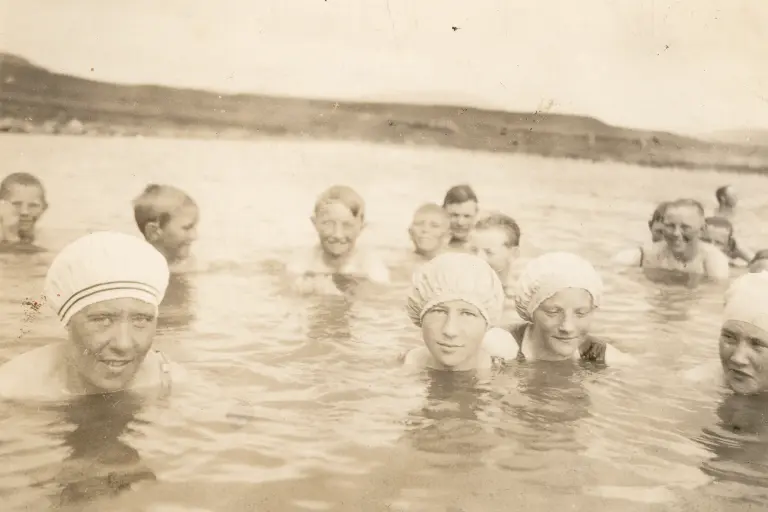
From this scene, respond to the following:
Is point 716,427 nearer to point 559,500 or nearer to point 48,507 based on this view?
point 559,500

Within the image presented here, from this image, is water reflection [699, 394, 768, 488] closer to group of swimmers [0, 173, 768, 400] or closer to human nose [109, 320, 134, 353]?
group of swimmers [0, 173, 768, 400]

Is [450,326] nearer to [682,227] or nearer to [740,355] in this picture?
[740,355]

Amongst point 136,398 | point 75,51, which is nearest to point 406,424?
point 136,398

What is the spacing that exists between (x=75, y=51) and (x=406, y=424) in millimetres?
1203

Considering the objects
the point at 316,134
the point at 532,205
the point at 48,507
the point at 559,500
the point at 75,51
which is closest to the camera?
the point at 48,507

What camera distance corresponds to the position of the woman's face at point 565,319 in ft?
6.23

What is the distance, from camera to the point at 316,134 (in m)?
1.91

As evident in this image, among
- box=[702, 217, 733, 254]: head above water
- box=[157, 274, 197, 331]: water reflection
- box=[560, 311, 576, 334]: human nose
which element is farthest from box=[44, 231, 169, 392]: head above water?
box=[702, 217, 733, 254]: head above water

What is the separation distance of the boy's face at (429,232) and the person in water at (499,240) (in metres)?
0.09

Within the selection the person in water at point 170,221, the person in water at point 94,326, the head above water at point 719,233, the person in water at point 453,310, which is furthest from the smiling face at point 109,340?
the head above water at point 719,233

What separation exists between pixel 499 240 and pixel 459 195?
0.17m

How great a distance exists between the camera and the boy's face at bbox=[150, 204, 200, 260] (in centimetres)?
184

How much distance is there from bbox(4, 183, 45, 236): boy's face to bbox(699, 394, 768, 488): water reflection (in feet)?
5.46

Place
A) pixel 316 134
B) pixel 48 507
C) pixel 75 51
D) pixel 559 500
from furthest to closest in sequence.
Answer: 1. pixel 316 134
2. pixel 75 51
3. pixel 559 500
4. pixel 48 507
